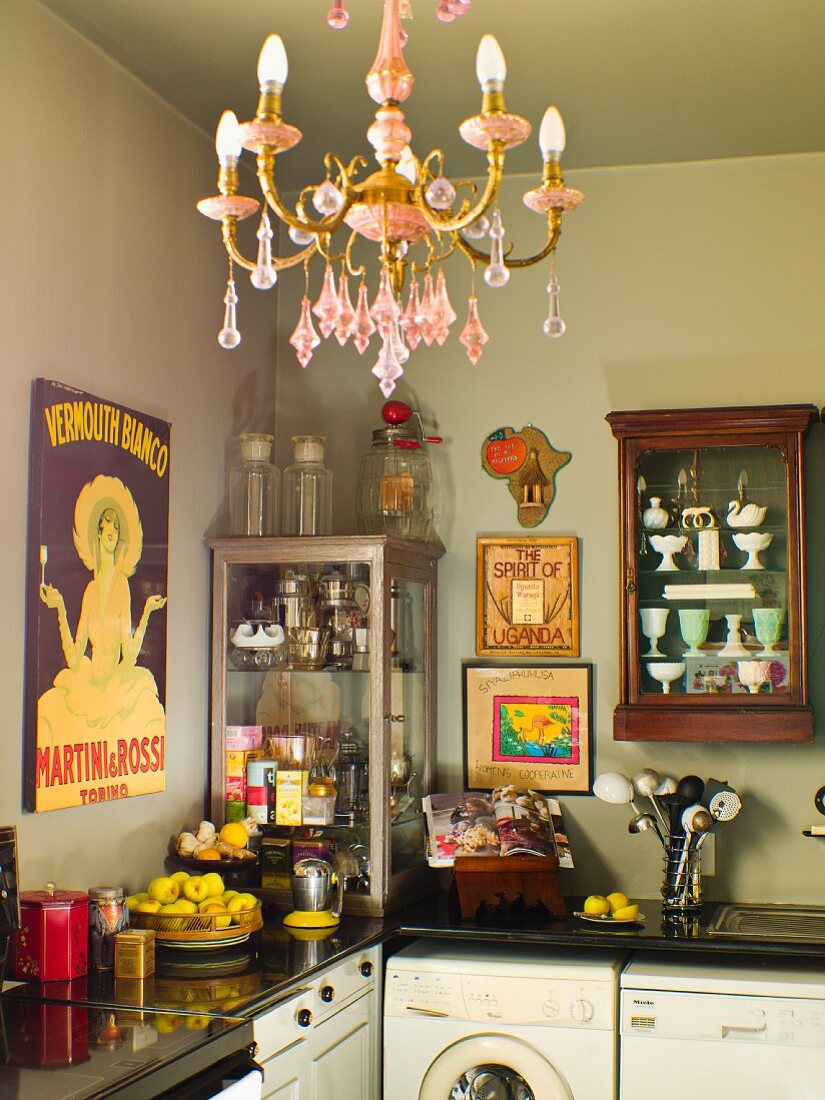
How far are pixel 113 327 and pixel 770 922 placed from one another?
95.1 inches

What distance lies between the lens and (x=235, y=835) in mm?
3396

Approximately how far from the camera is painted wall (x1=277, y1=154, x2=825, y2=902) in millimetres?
3670

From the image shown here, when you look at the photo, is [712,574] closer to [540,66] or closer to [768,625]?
[768,625]

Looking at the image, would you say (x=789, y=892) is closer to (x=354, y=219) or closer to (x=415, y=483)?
(x=415, y=483)

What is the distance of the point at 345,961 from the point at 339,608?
1012mm

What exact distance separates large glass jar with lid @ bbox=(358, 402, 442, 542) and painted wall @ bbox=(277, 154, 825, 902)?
3.7 inches

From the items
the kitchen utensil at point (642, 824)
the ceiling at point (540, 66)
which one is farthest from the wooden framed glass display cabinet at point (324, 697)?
the ceiling at point (540, 66)

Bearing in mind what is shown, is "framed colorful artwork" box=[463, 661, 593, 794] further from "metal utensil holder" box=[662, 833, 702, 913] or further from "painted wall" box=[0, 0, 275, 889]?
"painted wall" box=[0, 0, 275, 889]

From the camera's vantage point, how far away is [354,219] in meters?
1.85

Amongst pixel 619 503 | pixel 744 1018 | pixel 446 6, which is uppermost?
pixel 446 6

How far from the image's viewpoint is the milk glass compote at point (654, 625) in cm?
358

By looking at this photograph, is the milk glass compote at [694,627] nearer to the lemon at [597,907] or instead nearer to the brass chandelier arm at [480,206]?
the lemon at [597,907]

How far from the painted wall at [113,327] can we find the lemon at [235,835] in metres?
0.13

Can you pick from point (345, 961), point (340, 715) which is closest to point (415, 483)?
point (340, 715)
